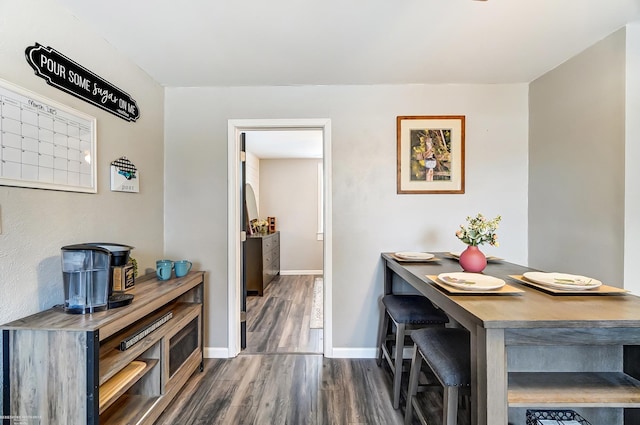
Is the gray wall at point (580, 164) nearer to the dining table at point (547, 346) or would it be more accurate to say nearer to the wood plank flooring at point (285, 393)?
the dining table at point (547, 346)

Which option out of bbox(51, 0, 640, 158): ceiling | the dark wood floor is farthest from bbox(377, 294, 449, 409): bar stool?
bbox(51, 0, 640, 158): ceiling

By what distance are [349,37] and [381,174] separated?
1057 mm

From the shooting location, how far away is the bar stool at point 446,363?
113cm

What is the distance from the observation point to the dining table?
37.0 inches

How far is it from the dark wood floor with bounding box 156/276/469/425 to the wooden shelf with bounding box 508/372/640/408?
29.7 inches

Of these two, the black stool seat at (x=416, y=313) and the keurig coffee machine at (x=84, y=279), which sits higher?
the keurig coffee machine at (x=84, y=279)

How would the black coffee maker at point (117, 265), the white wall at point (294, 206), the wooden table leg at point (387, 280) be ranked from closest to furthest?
the black coffee maker at point (117, 265) < the wooden table leg at point (387, 280) < the white wall at point (294, 206)

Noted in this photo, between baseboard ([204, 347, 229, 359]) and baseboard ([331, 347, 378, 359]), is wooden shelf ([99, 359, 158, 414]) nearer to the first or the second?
baseboard ([204, 347, 229, 359])

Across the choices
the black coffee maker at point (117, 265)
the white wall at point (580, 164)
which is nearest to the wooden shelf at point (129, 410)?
the black coffee maker at point (117, 265)

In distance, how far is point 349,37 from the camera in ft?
5.64

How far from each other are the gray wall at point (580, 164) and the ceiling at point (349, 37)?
17 centimetres

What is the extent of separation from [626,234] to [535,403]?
51.9 inches

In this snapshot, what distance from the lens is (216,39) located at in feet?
5.69

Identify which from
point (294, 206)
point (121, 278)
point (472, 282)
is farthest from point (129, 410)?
point (294, 206)
